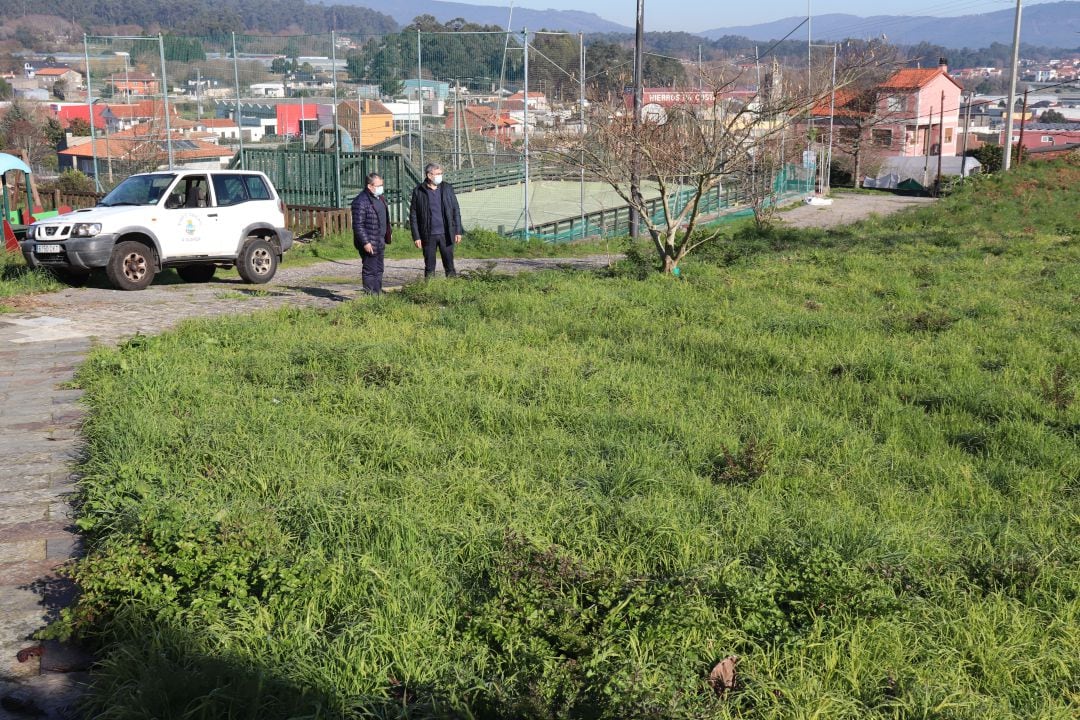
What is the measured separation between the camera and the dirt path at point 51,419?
4414 millimetres

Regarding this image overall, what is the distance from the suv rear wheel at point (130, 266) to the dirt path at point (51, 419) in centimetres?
18

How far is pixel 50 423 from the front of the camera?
802 cm

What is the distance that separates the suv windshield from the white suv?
15mm

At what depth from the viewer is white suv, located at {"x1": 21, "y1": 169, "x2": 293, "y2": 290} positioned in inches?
586

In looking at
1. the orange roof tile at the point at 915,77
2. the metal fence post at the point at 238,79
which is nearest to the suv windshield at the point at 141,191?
the metal fence post at the point at 238,79

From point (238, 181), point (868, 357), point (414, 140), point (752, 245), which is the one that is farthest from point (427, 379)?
point (414, 140)

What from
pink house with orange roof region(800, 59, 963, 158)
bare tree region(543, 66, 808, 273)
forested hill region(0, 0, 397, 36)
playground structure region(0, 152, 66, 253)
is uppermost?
forested hill region(0, 0, 397, 36)

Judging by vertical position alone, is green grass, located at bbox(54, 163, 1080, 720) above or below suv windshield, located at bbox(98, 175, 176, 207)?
below

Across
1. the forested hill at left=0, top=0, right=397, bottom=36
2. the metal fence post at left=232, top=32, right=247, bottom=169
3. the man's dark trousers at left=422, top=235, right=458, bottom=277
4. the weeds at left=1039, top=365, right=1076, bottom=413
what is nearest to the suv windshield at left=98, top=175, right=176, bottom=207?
the man's dark trousers at left=422, top=235, right=458, bottom=277

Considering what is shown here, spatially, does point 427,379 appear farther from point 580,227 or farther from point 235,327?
point 580,227

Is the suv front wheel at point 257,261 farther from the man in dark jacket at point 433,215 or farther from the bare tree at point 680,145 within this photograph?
the bare tree at point 680,145

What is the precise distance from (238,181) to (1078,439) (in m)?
13.0

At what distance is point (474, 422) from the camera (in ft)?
24.7

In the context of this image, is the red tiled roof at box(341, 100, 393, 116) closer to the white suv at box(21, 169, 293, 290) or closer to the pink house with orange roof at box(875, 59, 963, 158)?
the white suv at box(21, 169, 293, 290)
